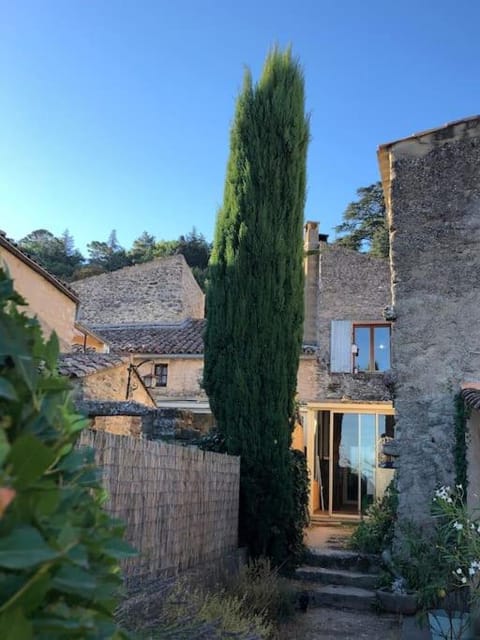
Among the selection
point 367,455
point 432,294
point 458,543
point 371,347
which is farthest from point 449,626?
point 371,347

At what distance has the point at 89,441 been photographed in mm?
3928

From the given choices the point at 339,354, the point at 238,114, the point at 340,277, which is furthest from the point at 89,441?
the point at 340,277

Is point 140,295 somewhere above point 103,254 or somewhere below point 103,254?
below

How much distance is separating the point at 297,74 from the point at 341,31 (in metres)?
2.25

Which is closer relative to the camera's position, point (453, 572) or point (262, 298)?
point (453, 572)

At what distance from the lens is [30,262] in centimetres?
1097

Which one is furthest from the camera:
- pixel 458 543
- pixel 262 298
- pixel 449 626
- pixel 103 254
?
pixel 103 254

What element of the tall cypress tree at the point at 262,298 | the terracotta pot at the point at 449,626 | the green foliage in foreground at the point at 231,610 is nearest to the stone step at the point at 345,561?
the tall cypress tree at the point at 262,298

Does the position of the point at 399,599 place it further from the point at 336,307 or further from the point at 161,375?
the point at 336,307

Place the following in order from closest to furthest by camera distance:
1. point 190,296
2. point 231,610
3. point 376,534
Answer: point 231,610, point 376,534, point 190,296

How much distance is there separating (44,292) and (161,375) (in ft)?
20.0

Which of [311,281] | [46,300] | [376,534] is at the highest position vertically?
[311,281]

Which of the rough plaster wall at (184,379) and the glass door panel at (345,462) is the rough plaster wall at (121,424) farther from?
the glass door panel at (345,462)

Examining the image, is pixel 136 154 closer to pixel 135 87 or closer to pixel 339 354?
pixel 135 87
